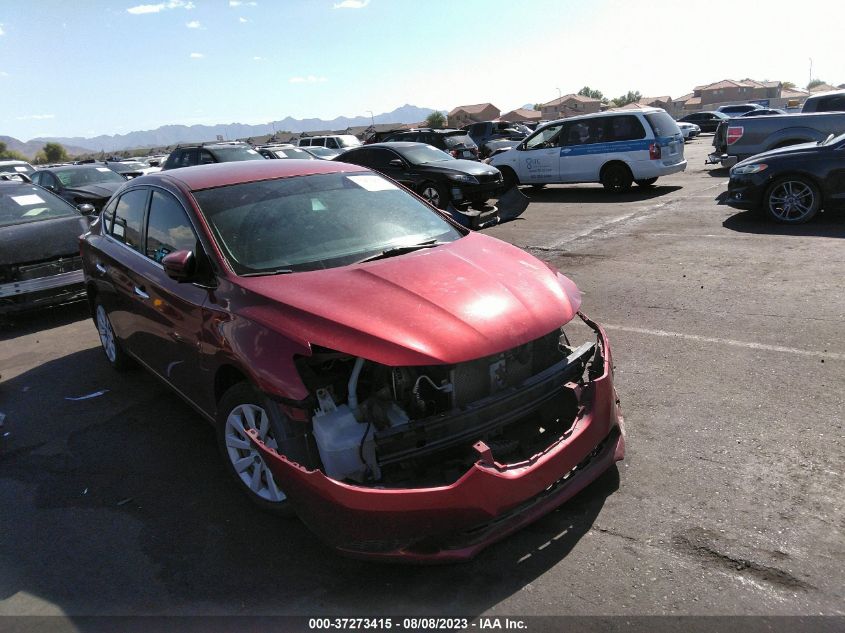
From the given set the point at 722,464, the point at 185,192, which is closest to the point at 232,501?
the point at 185,192

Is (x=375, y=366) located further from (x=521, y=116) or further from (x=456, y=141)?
(x=521, y=116)

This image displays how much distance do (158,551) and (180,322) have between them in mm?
1337

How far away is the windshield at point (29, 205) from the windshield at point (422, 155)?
6927 mm

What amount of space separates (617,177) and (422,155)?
454 centimetres

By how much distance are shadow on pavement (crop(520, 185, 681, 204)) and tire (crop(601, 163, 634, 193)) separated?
0.17m

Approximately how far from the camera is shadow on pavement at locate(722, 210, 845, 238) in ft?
27.7

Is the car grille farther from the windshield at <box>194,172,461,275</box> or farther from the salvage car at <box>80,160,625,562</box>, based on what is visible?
the windshield at <box>194,172,461,275</box>

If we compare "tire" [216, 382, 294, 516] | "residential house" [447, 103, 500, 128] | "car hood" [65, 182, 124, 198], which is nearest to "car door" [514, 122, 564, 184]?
"car hood" [65, 182, 124, 198]

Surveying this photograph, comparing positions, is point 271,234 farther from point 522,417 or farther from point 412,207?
point 522,417

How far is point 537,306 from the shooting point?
3.02 m

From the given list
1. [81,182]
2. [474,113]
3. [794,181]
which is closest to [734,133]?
[794,181]

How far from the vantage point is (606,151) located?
13633mm

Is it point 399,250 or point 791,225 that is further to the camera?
point 791,225

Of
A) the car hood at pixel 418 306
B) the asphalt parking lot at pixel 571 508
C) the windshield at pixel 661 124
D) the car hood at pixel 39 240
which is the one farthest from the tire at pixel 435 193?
the car hood at pixel 418 306
